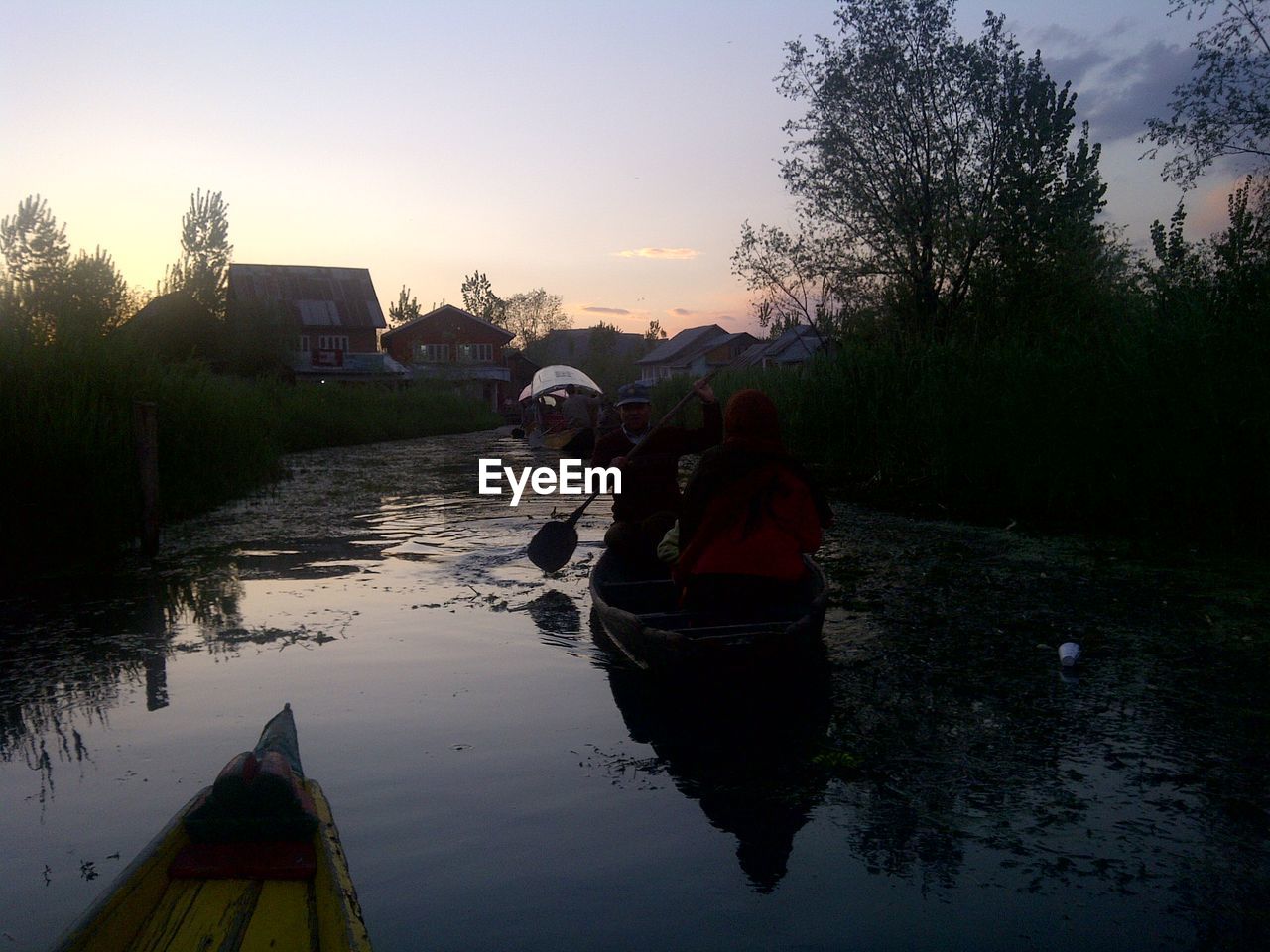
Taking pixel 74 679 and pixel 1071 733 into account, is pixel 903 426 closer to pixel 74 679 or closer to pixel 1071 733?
pixel 1071 733

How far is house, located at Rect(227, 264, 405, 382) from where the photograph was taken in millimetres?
60844

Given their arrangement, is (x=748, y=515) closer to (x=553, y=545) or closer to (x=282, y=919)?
(x=282, y=919)

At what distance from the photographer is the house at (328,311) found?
200 feet

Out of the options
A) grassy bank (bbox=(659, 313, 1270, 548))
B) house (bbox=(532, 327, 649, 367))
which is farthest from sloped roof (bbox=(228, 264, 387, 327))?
grassy bank (bbox=(659, 313, 1270, 548))

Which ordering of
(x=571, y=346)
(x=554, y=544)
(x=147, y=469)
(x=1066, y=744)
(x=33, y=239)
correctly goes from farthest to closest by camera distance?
(x=571, y=346), (x=33, y=239), (x=147, y=469), (x=554, y=544), (x=1066, y=744)

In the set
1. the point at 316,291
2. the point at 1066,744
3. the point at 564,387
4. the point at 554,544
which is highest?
the point at 316,291

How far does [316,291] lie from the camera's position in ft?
221

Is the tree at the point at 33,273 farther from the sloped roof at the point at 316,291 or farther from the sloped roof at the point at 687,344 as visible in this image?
the sloped roof at the point at 687,344

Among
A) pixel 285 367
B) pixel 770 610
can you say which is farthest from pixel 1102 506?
pixel 285 367

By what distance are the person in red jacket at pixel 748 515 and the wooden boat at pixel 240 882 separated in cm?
320

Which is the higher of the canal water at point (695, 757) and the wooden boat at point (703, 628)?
the wooden boat at point (703, 628)

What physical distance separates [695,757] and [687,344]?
10659 cm

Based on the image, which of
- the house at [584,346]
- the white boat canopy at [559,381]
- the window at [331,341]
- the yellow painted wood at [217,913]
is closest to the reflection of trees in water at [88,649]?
the yellow painted wood at [217,913]

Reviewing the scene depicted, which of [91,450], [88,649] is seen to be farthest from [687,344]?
[88,649]
